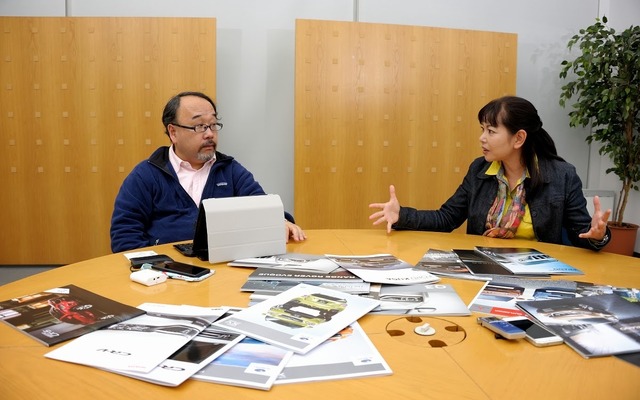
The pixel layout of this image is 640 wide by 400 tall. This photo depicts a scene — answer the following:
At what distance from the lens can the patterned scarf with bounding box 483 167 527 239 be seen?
221cm

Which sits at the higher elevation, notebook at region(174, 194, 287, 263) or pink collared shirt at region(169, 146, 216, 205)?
pink collared shirt at region(169, 146, 216, 205)

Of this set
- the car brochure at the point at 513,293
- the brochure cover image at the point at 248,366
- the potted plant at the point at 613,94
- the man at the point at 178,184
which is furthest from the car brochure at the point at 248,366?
the potted plant at the point at 613,94

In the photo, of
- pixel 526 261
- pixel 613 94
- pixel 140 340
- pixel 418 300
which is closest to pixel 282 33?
pixel 613 94

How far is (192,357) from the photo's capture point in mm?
935

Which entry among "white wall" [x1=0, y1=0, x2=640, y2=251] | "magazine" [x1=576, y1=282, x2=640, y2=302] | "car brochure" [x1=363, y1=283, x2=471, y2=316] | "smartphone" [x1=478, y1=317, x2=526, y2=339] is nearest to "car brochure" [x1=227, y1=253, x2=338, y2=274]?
"car brochure" [x1=363, y1=283, x2=471, y2=316]

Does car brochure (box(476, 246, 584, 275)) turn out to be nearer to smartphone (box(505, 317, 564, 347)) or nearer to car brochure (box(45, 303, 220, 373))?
smartphone (box(505, 317, 564, 347))

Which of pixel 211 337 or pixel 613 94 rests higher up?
pixel 613 94

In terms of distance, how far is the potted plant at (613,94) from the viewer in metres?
3.85

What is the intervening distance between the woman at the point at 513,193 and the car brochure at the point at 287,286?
2.50ft

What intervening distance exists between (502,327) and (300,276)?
24.5 inches

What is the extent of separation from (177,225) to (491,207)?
4.92ft

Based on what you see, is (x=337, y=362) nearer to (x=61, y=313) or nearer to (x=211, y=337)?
(x=211, y=337)

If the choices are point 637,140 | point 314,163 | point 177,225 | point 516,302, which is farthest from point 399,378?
point 637,140

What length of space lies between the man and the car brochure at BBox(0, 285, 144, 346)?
82 cm
